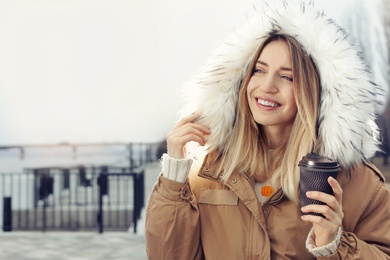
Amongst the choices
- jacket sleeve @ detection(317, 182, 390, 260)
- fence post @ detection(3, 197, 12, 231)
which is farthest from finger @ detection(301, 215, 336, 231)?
fence post @ detection(3, 197, 12, 231)

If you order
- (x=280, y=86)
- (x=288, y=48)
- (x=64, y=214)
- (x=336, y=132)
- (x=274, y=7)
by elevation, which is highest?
(x=274, y=7)

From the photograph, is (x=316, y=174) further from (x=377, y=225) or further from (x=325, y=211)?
(x=377, y=225)

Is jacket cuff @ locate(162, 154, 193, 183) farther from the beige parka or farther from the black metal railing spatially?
the black metal railing

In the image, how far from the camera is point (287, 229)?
7.02 ft

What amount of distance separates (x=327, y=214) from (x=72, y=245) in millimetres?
6083

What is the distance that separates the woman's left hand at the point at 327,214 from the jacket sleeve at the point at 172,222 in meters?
0.51

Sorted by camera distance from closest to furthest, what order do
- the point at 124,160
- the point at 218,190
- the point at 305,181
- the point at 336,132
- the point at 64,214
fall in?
the point at 305,181, the point at 336,132, the point at 218,190, the point at 64,214, the point at 124,160

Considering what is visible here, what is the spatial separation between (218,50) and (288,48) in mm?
346

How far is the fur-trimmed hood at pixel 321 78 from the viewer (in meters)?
2.08

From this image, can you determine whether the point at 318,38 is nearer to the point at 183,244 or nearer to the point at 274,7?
the point at 274,7

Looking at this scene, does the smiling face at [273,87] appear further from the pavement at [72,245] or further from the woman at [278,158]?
the pavement at [72,245]

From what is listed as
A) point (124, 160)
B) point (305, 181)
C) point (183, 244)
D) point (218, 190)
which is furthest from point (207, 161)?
point (124, 160)

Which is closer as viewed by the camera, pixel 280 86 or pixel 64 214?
pixel 280 86

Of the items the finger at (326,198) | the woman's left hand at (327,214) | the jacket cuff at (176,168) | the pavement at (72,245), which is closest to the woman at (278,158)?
the jacket cuff at (176,168)
